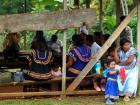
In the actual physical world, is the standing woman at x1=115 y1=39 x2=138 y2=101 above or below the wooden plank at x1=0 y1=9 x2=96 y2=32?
below

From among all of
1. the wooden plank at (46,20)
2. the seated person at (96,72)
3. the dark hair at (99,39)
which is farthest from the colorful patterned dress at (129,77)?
the dark hair at (99,39)

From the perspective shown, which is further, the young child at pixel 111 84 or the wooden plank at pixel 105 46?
the wooden plank at pixel 105 46

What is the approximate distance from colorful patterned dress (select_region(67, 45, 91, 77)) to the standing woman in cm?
69

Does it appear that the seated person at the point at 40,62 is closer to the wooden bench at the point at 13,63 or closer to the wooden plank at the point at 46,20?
the wooden plank at the point at 46,20

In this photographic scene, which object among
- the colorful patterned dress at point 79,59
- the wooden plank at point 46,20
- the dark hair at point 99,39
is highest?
the wooden plank at point 46,20

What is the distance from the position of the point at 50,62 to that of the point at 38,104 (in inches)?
41.1

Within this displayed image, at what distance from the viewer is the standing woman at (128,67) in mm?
8680

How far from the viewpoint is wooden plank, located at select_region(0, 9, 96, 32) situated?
821 centimetres

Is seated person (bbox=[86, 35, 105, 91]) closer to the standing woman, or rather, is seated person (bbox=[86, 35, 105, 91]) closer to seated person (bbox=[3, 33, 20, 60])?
the standing woman

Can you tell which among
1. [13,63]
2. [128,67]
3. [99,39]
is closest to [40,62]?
[13,63]

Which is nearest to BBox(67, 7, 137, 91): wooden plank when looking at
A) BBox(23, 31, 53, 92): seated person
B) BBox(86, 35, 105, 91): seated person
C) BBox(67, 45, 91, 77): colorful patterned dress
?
BBox(67, 45, 91, 77): colorful patterned dress

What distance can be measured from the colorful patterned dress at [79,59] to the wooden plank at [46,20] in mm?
798

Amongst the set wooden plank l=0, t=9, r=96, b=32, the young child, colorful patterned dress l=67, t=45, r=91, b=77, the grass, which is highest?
wooden plank l=0, t=9, r=96, b=32

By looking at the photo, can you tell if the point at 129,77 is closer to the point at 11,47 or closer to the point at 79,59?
the point at 79,59
